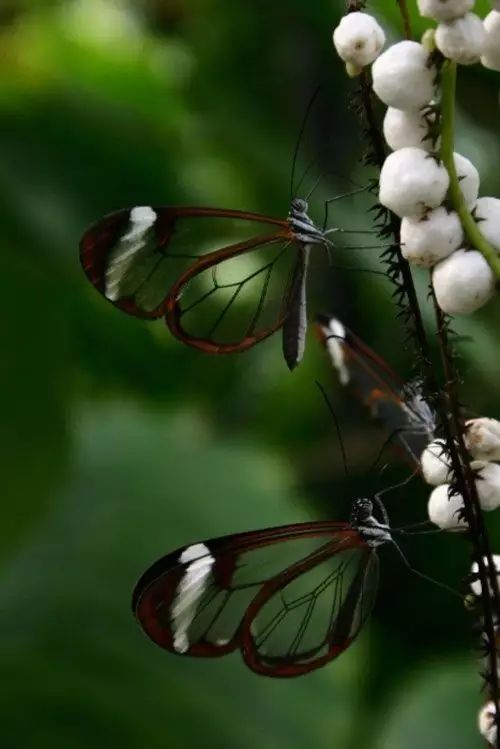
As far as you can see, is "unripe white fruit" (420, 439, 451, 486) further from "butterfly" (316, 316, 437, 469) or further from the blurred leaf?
the blurred leaf

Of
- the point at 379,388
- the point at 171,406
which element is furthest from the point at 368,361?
the point at 171,406

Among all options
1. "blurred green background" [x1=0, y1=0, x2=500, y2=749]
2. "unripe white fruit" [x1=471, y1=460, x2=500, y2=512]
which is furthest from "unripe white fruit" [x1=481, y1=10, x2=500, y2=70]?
"blurred green background" [x1=0, y1=0, x2=500, y2=749]

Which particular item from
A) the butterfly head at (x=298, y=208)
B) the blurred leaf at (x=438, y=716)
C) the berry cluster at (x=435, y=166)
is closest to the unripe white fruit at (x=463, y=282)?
the berry cluster at (x=435, y=166)

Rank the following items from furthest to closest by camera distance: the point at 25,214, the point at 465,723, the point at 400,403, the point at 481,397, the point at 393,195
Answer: the point at 25,214, the point at 481,397, the point at 465,723, the point at 400,403, the point at 393,195

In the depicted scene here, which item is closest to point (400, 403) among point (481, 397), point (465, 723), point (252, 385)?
point (465, 723)

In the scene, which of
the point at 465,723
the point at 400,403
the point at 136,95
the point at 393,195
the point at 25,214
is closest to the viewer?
the point at 393,195

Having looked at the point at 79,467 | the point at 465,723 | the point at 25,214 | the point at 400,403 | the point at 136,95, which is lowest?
the point at 465,723

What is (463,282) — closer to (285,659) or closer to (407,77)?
(407,77)

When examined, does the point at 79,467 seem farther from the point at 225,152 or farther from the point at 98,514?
the point at 225,152
